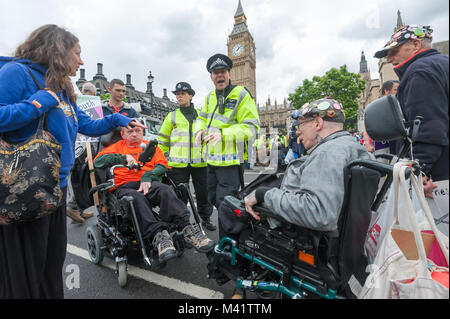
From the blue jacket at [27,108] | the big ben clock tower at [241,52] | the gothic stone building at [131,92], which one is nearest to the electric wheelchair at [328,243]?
the blue jacket at [27,108]

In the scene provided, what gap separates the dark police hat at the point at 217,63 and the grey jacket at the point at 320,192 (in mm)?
1874

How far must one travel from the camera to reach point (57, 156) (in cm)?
142

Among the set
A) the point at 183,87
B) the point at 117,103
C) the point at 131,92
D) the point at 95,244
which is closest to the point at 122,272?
the point at 95,244

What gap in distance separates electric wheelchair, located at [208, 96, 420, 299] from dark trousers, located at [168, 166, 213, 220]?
6.05ft

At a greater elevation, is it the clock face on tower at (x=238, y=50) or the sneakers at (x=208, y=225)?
the clock face on tower at (x=238, y=50)

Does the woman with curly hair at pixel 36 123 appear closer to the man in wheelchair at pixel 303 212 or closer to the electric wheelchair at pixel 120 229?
the electric wheelchair at pixel 120 229

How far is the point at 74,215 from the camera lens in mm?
4082

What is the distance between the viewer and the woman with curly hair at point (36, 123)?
1.36 meters

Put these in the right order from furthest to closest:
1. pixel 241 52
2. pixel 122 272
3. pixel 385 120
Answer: pixel 241 52 < pixel 122 272 < pixel 385 120

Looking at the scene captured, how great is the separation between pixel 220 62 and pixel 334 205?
2.29 meters

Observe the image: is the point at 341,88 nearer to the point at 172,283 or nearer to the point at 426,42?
the point at 426,42

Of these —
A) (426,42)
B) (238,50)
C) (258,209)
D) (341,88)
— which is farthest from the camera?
(238,50)

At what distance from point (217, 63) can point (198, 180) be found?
5.58 ft
